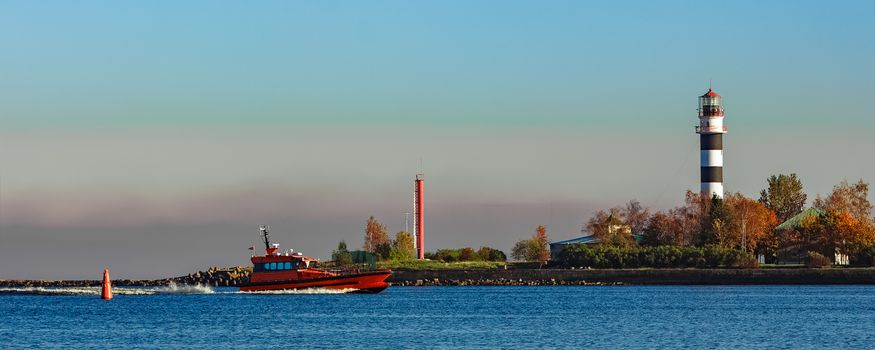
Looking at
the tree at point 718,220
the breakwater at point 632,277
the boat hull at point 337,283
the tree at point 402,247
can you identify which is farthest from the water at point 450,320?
the tree at point 402,247

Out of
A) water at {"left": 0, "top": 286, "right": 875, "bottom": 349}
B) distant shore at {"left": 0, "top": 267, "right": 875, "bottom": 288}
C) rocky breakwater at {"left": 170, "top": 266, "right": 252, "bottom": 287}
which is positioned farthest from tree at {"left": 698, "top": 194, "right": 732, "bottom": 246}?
rocky breakwater at {"left": 170, "top": 266, "right": 252, "bottom": 287}

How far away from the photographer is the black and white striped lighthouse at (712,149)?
5581 inches

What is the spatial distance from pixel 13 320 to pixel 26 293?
50.6 m

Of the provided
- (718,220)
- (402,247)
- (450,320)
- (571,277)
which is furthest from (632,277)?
(450,320)

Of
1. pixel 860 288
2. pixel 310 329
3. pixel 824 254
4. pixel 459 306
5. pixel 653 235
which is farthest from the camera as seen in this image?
pixel 653 235

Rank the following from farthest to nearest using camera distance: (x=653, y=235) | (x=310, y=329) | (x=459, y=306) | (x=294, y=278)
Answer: (x=653, y=235)
(x=294, y=278)
(x=459, y=306)
(x=310, y=329)

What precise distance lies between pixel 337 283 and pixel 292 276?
453 centimetres

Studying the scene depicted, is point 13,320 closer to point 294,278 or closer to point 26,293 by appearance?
point 294,278

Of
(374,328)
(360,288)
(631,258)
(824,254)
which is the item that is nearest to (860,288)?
(824,254)

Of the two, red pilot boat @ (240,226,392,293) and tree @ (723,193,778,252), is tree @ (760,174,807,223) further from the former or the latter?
red pilot boat @ (240,226,392,293)

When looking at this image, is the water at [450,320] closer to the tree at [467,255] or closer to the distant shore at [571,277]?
the distant shore at [571,277]

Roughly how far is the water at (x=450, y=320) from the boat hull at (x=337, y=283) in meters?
1.11

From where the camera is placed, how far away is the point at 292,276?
345 ft

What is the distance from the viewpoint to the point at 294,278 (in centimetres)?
10519
